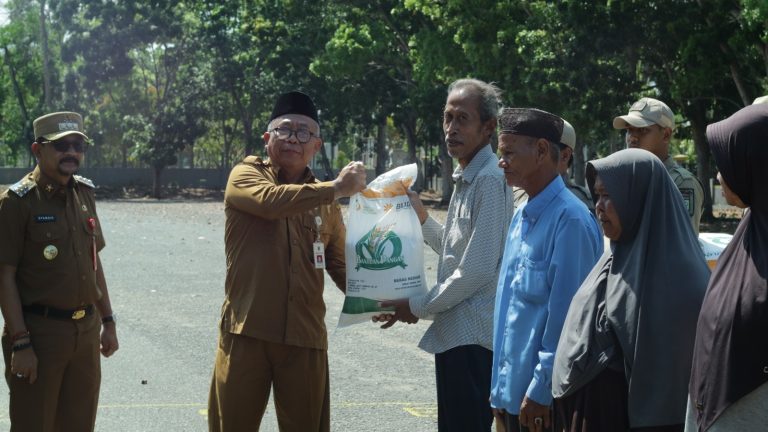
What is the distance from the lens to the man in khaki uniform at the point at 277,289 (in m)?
4.68

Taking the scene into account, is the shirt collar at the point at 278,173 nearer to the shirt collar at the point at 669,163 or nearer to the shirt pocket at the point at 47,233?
the shirt pocket at the point at 47,233

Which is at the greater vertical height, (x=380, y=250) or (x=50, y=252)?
(x=380, y=250)

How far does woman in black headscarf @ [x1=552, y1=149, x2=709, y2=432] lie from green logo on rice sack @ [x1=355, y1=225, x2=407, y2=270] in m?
1.21

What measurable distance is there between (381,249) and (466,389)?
2.43 feet

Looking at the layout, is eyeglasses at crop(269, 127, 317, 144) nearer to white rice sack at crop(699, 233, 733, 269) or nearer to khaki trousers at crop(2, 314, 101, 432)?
khaki trousers at crop(2, 314, 101, 432)

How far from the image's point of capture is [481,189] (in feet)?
15.3

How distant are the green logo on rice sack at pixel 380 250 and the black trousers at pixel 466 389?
1.60 feet

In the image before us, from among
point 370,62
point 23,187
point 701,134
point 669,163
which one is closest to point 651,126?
point 669,163

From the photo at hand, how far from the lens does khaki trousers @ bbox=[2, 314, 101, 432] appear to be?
199 inches

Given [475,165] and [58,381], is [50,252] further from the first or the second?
[475,165]

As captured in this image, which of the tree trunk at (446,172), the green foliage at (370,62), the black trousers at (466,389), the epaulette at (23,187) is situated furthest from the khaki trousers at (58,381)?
the tree trunk at (446,172)

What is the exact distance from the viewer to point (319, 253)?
191 inches

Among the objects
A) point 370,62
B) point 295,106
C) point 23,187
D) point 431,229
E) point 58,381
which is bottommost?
point 58,381

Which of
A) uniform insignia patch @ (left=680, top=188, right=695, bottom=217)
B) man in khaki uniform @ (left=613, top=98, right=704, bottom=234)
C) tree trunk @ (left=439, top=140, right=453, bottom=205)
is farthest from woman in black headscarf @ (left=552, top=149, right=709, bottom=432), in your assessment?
tree trunk @ (left=439, top=140, right=453, bottom=205)
